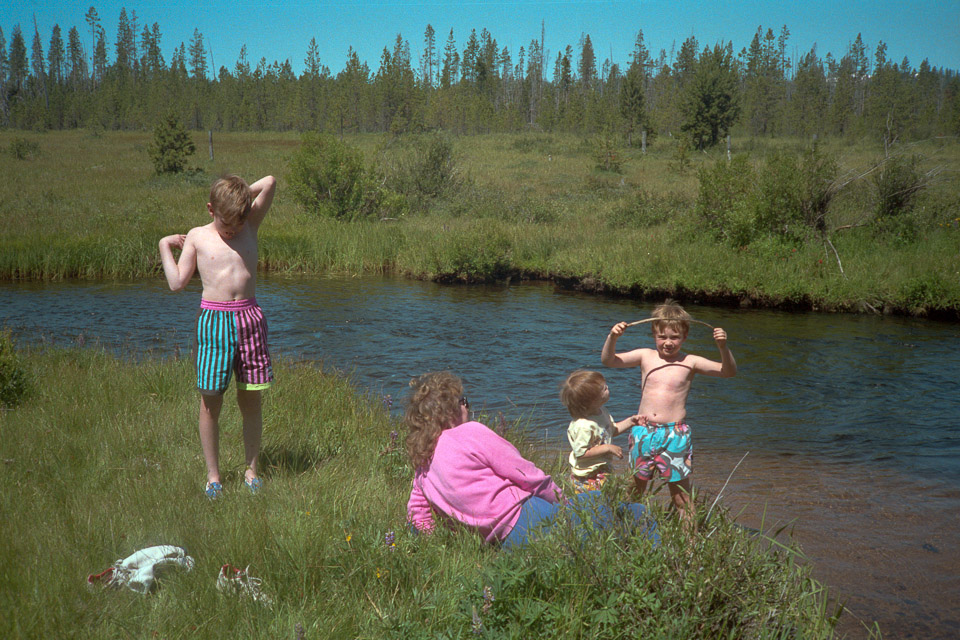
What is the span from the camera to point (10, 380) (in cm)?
579

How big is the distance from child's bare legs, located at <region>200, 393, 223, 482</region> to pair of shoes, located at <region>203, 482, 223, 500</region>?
39 mm

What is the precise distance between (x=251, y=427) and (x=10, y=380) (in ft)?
9.09

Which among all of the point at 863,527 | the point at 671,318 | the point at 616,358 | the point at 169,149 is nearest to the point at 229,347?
the point at 616,358

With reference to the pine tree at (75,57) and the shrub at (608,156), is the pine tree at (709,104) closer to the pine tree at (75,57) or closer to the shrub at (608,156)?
the shrub at (608,156)

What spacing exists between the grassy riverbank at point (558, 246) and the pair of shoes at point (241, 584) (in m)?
12.7

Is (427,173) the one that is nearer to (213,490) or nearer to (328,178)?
(328,178)

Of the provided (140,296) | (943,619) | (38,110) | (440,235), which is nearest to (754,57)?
(38,110)

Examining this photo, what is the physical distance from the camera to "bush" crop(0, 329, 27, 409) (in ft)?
18.8

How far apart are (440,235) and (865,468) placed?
526 inches

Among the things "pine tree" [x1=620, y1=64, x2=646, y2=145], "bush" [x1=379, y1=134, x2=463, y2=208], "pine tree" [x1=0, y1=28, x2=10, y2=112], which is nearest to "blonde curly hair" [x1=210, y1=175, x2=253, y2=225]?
"bush" [x1=379, y1=134, x2=463, y2=208]

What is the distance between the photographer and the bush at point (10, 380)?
5.73 meters

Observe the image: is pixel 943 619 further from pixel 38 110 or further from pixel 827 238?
pixel 38 110

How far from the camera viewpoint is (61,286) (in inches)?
603

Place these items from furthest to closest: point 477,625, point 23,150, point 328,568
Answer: point 23,150, point 328,568, point 477,625
